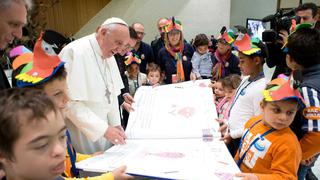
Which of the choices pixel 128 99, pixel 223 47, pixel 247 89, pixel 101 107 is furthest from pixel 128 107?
pixel 223 47

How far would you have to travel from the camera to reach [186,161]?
1.36 meters

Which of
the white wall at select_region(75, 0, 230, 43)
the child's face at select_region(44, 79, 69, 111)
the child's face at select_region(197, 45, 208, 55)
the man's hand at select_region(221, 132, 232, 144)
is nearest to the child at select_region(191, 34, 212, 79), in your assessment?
the child's face at select_region(197, 45, 208, 55)

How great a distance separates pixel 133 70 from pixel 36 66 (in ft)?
6.87

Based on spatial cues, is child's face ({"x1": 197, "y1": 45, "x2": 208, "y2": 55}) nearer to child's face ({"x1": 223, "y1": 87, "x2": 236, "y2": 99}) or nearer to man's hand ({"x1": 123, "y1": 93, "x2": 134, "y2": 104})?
child's face ({"x1": 223, "y1": 87, "x2": 236, "y2": 99})

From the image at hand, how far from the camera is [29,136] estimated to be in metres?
0.82

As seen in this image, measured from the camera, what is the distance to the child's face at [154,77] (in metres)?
3.24

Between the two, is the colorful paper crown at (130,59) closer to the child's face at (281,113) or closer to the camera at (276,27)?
the camera at (276,27)

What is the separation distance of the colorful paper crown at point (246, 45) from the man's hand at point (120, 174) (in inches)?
44.9

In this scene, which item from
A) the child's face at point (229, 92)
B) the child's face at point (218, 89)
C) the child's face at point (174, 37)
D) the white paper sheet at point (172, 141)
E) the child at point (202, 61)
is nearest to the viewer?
the white paper sheet at point (172, 141)

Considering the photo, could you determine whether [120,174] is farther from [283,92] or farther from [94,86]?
[283,92]

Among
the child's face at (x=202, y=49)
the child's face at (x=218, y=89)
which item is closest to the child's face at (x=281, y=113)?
the child's face at (x=218, y=89)

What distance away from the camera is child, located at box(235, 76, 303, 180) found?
51.8 inches

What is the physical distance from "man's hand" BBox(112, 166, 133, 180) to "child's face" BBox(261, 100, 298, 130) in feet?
2.65

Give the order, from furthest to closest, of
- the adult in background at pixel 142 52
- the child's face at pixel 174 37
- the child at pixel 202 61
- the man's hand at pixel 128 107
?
the child at pixel 202 61, the adult in background at pixel 142 52, the child's face at pixel 174 37, the man's hand at pixel 128 107
